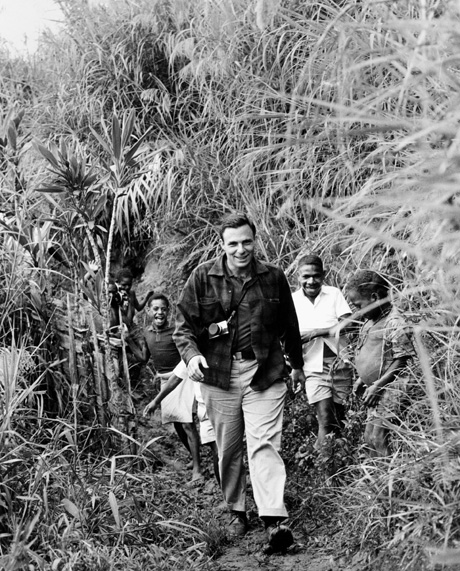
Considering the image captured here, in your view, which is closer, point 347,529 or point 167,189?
point 347,529

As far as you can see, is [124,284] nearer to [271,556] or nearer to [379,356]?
[379,356]

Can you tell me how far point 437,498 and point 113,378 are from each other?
10.9ft

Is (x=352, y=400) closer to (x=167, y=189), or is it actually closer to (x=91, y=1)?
(x=167, y=189)

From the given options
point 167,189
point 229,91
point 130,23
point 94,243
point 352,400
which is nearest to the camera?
point 352,400

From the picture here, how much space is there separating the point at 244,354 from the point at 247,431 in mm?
490

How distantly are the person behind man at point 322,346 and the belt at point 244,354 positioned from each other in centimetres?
100

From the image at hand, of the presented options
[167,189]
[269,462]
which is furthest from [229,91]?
[269,462]

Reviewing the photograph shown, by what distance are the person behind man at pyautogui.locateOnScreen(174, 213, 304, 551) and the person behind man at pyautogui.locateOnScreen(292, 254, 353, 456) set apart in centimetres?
82

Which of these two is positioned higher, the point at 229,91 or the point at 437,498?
the point at 229,91

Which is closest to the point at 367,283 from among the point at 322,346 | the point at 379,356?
the point at 379,356

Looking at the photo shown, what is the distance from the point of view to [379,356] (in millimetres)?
5645

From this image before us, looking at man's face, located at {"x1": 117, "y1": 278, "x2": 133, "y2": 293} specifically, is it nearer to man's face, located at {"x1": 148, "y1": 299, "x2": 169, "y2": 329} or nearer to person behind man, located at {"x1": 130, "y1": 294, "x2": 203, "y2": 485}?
person behind man, located at {"x1": 130, "y1": 294, "x2": 203, "y2": 485}

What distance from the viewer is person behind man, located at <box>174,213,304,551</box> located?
574 centimetres

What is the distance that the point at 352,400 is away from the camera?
6293mm
